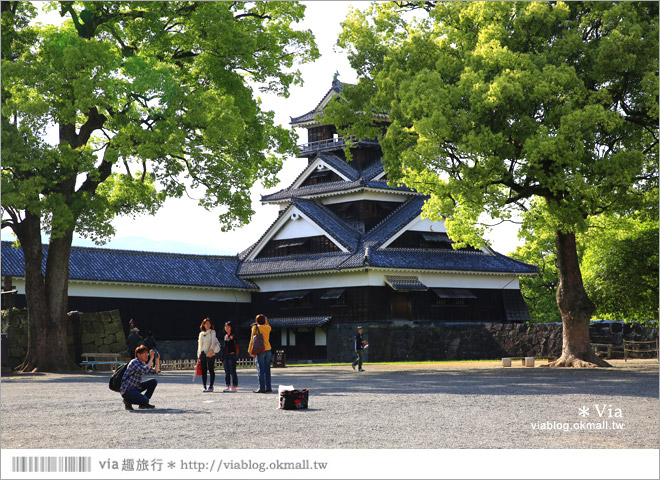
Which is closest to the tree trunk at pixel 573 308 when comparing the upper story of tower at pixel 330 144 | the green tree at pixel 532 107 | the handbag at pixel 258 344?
the green tree at pixel 532 107

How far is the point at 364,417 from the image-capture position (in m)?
12.0

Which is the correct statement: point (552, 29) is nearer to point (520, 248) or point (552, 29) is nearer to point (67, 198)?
point (67, 198)

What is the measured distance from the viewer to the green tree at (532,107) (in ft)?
69.6

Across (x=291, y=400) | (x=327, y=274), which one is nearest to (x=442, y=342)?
(x=327, y=274)

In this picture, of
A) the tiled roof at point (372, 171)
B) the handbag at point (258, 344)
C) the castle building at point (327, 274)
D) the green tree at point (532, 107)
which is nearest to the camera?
the handbag at point (258, 344)

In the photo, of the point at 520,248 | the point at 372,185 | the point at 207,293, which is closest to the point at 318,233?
the point at 372,185

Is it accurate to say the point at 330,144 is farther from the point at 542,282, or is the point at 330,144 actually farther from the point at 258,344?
the point at 258,344

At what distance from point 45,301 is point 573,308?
57.5 feet

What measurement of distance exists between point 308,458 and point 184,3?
21.8 m

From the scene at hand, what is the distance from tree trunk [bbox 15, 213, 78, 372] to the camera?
2723 cm

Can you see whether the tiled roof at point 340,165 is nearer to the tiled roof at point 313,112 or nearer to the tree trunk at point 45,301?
the tiled roof at point 313,112

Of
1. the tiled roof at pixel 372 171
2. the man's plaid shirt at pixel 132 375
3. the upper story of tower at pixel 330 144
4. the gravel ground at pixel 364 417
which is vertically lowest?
the gravel ground at pixel 364 417

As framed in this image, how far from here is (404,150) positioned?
2430 centimetres

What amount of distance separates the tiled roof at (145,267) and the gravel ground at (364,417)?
19283mm
